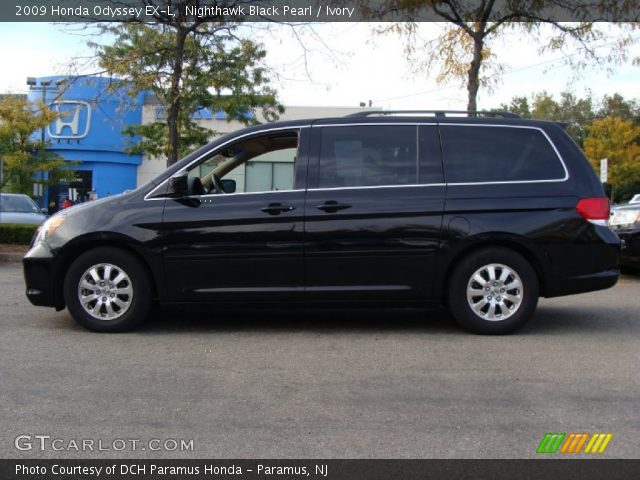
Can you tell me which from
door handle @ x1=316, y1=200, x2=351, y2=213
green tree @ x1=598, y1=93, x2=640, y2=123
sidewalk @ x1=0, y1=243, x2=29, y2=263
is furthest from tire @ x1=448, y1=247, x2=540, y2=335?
green tree @ x1=598, y1=93, x2=640, y2=123

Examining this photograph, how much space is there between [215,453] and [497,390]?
6.67 ft

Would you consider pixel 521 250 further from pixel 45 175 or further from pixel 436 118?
pixel 45 175

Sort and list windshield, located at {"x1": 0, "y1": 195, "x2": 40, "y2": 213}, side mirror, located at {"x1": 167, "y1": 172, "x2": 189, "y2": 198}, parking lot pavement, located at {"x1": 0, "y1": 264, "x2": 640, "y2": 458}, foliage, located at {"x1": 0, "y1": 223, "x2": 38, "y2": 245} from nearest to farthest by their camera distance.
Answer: parking lot pavement, located at {"x1": 0, "y1": 264, "x2": 640, "y2": 458}, side mirror, located at {"x1": 167, "y1": 172, "x2": 189, "y2": 198}, foliage, located at {"x1": 0, "y1": 223, "x2": 38, "y2": 245}, windshield, located at {"x1": 0, "y1": 195, "x2": 40, "y2": 213}

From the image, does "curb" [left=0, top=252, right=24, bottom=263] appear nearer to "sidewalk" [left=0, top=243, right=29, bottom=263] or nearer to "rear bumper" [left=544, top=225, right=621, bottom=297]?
"sidewalk" [left=0, top=243, right=29, bottom=263]

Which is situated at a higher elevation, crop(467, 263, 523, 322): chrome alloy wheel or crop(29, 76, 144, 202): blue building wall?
crop(29, 76, 144, 202): blue building wall

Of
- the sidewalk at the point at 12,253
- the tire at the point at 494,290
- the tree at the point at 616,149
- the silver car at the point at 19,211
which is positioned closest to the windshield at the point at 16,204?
the silver car at the point at 19,211

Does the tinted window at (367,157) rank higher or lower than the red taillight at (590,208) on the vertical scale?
higher

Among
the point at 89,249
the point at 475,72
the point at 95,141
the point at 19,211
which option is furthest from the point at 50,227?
the point at 95,141

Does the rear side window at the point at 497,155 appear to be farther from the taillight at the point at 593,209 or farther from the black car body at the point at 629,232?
the black car body at the point at 629,232

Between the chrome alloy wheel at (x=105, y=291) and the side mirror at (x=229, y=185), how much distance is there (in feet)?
3.89

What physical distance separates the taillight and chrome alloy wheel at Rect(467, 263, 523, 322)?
33.4 inches

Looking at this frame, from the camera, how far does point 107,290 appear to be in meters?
5.73

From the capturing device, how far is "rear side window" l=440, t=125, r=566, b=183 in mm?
5832

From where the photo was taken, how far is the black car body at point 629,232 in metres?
9.59
